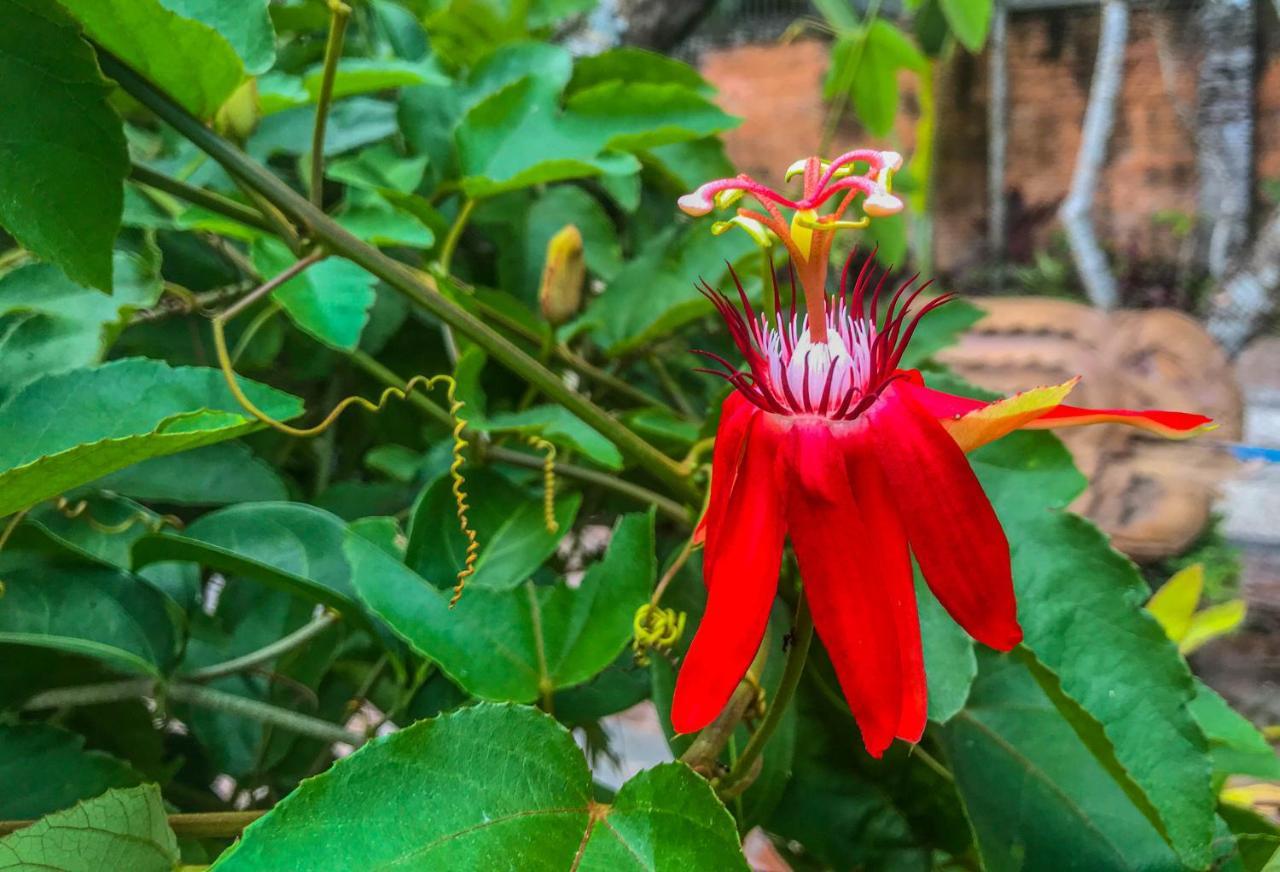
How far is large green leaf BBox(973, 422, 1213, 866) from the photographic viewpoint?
24cm

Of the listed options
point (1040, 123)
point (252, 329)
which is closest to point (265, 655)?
point (252, 329)

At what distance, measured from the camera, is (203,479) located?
0.33 m

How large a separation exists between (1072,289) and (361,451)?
190 centimetres

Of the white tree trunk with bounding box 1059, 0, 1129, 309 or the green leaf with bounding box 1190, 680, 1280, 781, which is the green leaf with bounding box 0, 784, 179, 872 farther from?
the white tree trunk with bounding box 1059, 0, 1129, 309

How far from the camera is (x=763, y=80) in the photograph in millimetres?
2270

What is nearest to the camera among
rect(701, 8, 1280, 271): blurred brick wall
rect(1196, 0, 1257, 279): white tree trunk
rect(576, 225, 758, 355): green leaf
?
rect(576, 225, 758, 355): green leaf

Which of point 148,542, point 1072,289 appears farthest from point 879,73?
point 1072,289

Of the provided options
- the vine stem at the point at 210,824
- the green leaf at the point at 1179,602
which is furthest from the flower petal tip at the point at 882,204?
the green leaf at the point at 1179,602

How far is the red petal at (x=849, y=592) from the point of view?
168 millimetres

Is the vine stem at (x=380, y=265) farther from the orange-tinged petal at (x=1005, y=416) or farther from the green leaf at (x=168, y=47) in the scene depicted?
the orange-tinged petal at (x=1005, y=416)

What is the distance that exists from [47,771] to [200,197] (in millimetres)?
185

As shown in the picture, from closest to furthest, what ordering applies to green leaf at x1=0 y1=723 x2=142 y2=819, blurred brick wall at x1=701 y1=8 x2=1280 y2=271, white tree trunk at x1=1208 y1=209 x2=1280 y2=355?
green leaf at x1=0 y1=723 x2=142 y2=819 < white tree trunk at x1=1208 y1=209 x2=1280 y2=355 < blurred brick wall at x1=701 y1=8 x2=1280 y2=271

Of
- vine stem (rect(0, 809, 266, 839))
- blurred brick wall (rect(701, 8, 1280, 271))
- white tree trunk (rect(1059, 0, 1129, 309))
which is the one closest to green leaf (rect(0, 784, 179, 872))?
vine stem (rect(0, 809, 266, 839))

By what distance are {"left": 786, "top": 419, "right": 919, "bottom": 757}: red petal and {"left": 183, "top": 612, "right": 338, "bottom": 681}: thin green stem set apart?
0.21m
